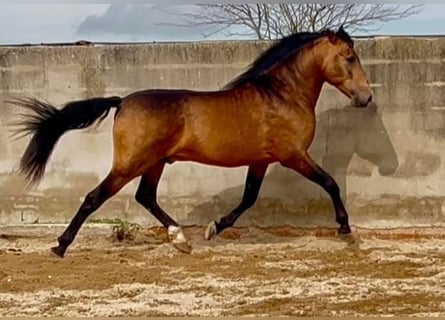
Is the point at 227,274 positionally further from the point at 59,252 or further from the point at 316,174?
the point at 59,252

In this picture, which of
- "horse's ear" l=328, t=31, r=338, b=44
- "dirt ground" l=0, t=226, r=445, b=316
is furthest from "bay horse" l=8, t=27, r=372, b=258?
"dirt ground" l=0, t=226, r=445, b=316

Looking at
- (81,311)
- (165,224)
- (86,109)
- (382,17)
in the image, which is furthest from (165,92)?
(382,17)

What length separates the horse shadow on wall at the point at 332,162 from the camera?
24.0 ft

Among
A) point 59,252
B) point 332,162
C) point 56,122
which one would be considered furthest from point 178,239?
point 332,162

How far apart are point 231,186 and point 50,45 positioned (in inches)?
76.2

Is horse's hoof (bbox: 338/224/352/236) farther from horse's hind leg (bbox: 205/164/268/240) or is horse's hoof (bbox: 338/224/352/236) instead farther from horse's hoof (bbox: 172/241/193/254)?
horse's hoof (bbox: 172/241/193/254)

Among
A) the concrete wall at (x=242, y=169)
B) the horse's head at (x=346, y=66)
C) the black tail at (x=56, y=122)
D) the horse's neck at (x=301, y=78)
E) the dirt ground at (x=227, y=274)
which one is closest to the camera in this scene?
the dirt ground at (x=227, y=274)

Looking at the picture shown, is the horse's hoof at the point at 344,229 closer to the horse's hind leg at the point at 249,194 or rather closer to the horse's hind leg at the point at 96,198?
the horse's hind leg at the point at 249,194

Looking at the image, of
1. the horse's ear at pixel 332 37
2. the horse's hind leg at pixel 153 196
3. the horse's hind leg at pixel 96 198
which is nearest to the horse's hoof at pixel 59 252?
the horse's hind leg at pixel 96 198

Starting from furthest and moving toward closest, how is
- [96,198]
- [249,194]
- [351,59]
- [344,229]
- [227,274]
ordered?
[249,194], [344,229], [351,59], [96,198], [227,274]

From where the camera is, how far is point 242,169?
7.39 m

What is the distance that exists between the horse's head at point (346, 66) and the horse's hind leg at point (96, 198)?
5.55ft

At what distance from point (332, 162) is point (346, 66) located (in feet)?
3.76

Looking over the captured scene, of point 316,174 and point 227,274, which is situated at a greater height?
point 316,174
